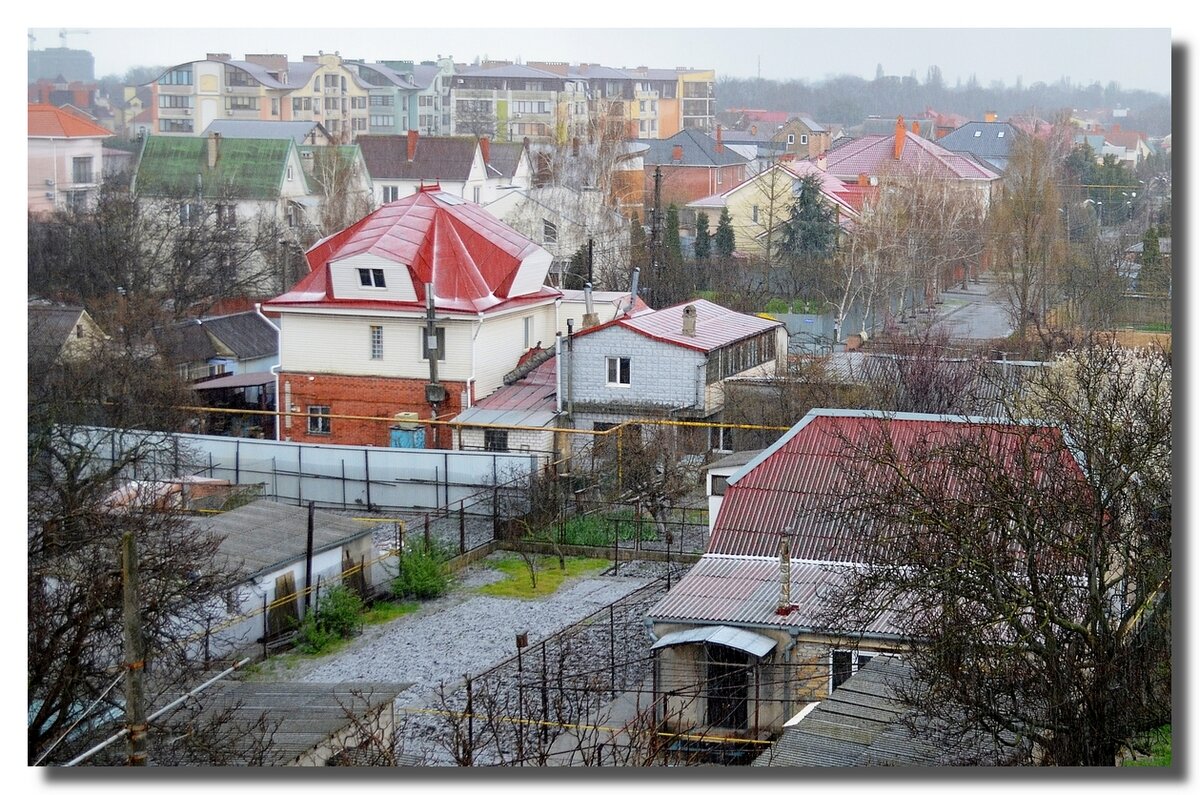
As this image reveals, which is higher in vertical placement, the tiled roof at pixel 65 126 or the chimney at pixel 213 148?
the chimney at pixel 213 148

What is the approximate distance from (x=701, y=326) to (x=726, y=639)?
8.83 meters

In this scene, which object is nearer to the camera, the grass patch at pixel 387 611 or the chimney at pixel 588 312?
the grass patch at pixel 387 611

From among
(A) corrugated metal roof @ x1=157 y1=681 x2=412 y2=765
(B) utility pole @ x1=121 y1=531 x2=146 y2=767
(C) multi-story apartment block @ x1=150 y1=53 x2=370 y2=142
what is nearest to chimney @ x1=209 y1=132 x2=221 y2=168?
(C) multi-story apartment block @ x1=150 y1=53 x2=370 y2=142

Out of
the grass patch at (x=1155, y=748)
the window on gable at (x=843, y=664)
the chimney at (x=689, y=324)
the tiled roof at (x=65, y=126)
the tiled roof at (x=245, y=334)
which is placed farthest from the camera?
the tiled roof at (x=245, y=334)

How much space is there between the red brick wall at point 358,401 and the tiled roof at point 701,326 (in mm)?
2417

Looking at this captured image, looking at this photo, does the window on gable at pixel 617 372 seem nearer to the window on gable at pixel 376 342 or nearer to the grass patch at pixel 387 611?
the window on gable at pixel 376 342

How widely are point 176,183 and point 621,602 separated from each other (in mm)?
19673

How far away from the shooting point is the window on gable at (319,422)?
18016mm

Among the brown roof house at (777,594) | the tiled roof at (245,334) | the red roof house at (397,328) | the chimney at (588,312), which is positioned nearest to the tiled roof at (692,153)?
the tiled roof at (245,334)

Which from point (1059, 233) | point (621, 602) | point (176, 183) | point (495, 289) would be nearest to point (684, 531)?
point (621, 602)

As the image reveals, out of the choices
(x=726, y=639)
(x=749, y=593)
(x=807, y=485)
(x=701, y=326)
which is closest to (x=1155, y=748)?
(x=726, y=639)

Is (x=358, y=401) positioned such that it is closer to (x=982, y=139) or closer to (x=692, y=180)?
(x=982, y=139)

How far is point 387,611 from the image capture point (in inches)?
464

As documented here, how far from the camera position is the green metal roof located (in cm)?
2878
